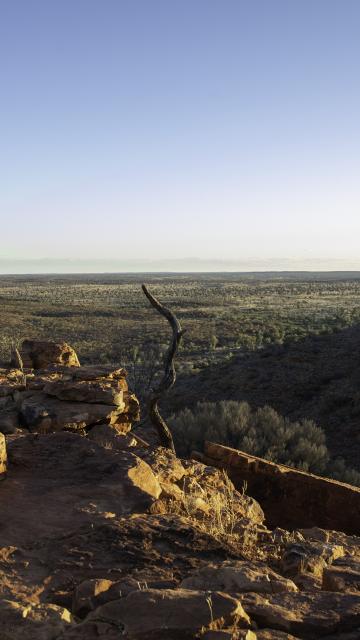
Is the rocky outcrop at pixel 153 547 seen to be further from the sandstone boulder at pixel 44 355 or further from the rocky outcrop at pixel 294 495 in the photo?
the sandstone boulder at pixel 44 355

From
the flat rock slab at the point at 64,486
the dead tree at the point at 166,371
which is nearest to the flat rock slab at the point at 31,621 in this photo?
the flat rock slab at the point at 64,486

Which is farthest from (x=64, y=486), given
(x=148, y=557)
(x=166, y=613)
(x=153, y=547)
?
(x=166, y=613)

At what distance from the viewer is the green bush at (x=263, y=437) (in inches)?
489

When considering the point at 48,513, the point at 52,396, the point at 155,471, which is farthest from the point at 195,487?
the point at 52,396

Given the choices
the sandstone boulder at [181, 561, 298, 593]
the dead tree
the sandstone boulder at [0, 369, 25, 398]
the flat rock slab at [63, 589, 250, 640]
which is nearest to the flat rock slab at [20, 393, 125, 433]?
the sandstone boulder at [0, 369, 25, 398]

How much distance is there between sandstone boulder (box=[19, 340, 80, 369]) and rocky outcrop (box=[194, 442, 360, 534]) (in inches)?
178

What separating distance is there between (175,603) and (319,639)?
0.90 metres

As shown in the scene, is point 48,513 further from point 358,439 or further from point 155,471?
point 358,439

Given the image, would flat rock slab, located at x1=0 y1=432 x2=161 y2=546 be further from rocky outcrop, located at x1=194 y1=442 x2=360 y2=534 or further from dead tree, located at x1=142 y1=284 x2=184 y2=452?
dead tree, located at x1=142 y1=284 x2=184 y2=452

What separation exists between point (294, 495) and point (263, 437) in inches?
214

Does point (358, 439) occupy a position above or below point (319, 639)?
below

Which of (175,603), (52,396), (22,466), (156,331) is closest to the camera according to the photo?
(175,603)

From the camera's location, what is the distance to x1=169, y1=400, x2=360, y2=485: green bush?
40.7 ft

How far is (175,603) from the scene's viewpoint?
342 cm
